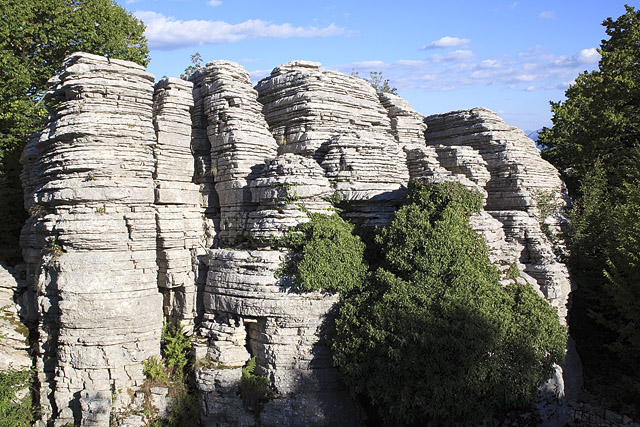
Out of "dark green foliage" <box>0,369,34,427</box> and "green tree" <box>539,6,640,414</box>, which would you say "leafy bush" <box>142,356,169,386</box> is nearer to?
"dark green foliage" <box>0,369,34,427</box>

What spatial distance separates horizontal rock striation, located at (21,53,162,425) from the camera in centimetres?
1306

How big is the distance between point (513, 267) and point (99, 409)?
11.8 meters

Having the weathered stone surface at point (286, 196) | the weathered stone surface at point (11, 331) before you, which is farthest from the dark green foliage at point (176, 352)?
the weathered stone surface at point (11, 331)

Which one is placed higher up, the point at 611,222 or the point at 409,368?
the point at 611,222

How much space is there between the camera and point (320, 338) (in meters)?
13.3

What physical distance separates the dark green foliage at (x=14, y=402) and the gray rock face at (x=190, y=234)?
1.70 feet

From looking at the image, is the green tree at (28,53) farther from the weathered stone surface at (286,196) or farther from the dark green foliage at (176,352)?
the weathered stone surface at (286,196)

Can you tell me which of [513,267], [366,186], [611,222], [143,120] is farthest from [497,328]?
[143,120]

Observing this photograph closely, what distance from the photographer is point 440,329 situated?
11.9m

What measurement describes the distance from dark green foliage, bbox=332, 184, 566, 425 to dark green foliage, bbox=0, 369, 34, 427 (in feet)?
27.8

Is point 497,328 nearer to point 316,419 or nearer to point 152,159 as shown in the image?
point 316,419

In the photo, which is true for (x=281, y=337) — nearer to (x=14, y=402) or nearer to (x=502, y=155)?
(x=14, y=402)

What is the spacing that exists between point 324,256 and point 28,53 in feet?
51.6

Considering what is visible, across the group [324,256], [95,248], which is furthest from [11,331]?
[324,256]
